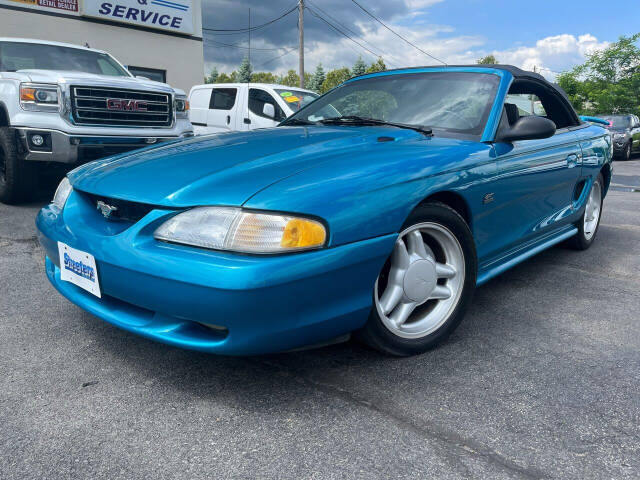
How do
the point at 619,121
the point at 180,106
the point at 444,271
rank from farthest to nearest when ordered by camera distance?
the point at 619,121, the point at 180,106, the point at 444,271

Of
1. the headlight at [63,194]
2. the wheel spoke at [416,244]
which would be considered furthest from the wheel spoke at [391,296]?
the headlight at [63,194]

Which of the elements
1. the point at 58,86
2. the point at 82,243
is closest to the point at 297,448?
the point at 82,243

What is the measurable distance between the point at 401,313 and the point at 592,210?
2.97m

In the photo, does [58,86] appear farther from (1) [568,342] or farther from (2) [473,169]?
(1) [568,342]

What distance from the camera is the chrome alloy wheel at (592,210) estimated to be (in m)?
4.34

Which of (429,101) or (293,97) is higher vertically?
(293,97)

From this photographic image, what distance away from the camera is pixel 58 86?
17.2 feet

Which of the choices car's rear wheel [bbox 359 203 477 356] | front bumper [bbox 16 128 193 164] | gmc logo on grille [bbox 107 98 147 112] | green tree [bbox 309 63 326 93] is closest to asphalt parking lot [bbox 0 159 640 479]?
car's rear wheel [bbox 359 203 477 356]

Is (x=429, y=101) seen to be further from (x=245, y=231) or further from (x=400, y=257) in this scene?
(x=245, y=231)

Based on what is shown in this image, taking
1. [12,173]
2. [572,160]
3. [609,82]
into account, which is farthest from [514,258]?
[609,82]

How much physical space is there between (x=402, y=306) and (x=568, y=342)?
0.92 metres

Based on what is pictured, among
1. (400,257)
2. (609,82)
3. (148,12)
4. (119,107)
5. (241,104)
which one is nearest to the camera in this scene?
(400,257)

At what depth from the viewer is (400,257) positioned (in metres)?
2.26

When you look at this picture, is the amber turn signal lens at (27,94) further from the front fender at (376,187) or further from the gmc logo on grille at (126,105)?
the front fender at (376,187)
